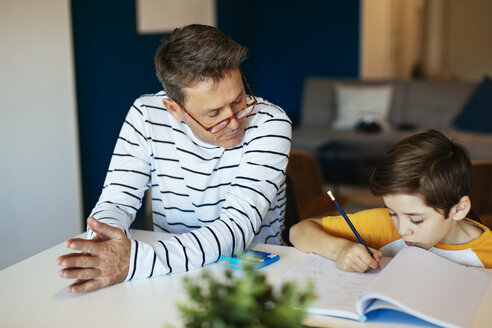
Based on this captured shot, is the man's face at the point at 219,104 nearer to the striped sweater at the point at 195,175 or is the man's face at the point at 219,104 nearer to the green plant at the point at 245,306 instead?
the striped sweater at the point at 195,175

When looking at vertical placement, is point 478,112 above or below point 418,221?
below

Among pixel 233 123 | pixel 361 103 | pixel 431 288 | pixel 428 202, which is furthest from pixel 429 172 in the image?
pixel 361 103

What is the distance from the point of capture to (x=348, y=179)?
5.04 meters

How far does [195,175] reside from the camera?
1563mm

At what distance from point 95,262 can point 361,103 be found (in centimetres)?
416

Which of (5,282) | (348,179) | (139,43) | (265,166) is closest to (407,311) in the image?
(265,166)

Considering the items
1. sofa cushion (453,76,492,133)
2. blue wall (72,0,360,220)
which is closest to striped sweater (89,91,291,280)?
blue wall (72,0,360,220)

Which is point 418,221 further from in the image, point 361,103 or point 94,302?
point 361,103

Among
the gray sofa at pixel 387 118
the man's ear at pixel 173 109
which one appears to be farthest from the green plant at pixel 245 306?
the gray sofa at pixel 387 118

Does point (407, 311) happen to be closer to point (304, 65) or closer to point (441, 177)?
point (441, 177)

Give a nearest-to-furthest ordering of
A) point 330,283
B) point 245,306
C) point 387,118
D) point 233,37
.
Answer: point 245,306 → point 330,283 → point 387,118 → point 233,37

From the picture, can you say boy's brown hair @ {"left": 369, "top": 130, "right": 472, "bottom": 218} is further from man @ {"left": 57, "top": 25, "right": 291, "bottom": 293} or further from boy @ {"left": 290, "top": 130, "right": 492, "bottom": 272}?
man @ {"left": 57, "top": 25, "right": 291, "bottom": 293}

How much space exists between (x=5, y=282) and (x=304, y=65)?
5.15 meters

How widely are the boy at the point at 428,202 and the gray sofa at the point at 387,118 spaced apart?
10.4 feet
